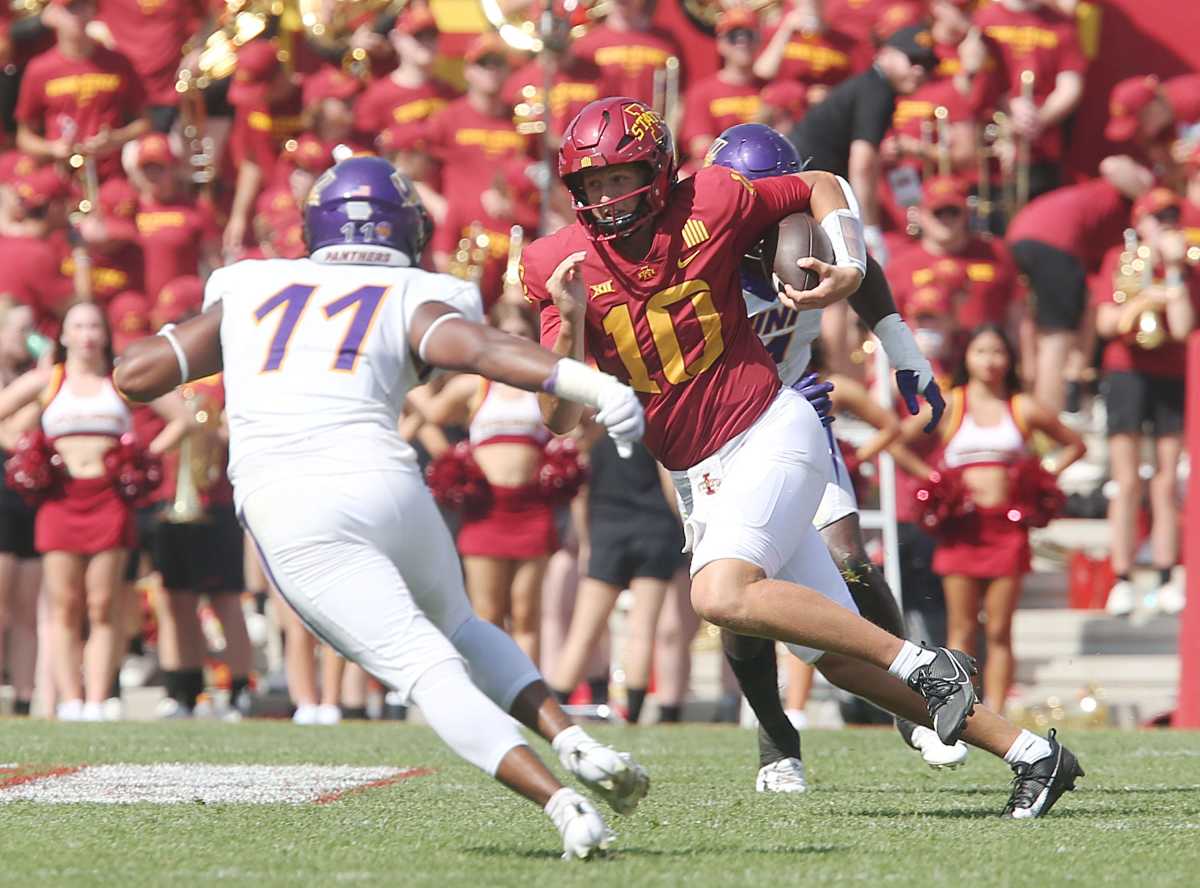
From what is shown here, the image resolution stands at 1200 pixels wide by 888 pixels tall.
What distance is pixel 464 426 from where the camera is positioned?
11.1 metres

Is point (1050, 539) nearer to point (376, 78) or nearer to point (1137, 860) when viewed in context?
point (376, 78)

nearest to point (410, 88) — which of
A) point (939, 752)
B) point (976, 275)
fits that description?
point (976, 275)

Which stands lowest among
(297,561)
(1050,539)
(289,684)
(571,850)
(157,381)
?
(289,684)

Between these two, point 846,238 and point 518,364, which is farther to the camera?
point 846,238

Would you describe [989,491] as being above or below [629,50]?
below

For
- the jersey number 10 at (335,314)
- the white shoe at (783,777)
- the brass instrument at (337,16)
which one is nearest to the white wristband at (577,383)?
the jersey number 10 at (335,314)

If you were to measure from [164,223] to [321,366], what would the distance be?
8.06m

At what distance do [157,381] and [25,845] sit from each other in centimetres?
112

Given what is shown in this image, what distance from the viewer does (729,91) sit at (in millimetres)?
12375

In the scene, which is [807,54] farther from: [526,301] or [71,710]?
[71,710]

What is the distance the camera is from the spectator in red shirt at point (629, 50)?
41.7ft

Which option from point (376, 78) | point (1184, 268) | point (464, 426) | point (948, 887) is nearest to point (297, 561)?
point (948, 887)

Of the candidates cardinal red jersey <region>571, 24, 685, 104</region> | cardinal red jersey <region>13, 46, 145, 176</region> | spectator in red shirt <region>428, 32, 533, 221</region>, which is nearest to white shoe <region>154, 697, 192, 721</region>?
spectator in red shirt <region>428, 32, 533, 221</region>

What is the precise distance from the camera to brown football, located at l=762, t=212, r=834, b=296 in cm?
555
